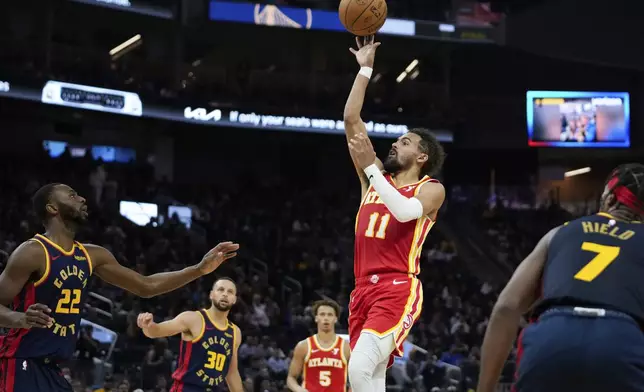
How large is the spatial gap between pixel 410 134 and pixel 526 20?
25470 millimetres

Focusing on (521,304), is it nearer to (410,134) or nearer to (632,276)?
(632,276)

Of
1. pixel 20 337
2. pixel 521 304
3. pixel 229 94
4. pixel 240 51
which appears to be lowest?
pixel 20 337

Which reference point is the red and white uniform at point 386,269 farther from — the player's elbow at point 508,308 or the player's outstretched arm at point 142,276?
the player's elbow at point 508,308

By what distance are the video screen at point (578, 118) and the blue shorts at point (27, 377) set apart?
25571 mm

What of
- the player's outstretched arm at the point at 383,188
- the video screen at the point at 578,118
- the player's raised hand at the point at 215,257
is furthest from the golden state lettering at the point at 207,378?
the video screen at the point at 578,118

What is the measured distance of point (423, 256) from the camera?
25.7 m

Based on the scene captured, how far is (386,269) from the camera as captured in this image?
21.3 ft

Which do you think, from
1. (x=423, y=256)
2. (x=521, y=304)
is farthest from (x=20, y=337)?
(x=423, y=256)

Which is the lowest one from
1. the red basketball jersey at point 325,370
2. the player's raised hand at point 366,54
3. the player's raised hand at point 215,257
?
the red basketball jersey at point 325,370

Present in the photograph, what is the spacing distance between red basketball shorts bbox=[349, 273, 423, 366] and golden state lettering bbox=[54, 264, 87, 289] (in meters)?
1.85

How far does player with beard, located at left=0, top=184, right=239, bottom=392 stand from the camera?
608 cm

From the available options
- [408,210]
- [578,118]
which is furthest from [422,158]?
[578,118]

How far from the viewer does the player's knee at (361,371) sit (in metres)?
6.08

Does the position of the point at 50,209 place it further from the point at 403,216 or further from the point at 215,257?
the point at 403,216
